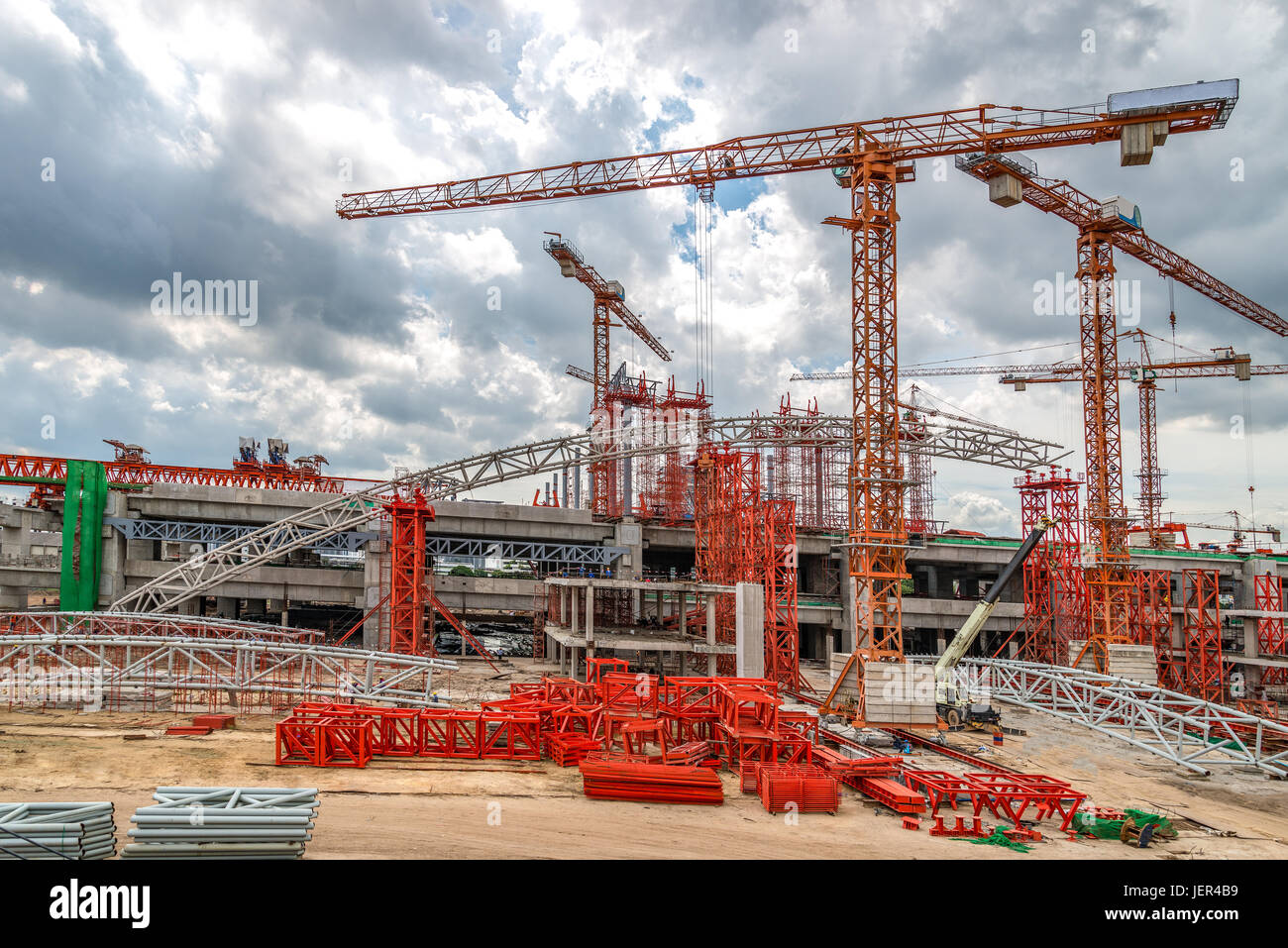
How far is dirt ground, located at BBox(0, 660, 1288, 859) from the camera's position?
15.1 meters

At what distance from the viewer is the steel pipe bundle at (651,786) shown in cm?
1850

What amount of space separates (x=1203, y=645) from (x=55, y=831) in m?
49.4

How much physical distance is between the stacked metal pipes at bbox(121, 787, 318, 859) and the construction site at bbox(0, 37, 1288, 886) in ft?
0.20

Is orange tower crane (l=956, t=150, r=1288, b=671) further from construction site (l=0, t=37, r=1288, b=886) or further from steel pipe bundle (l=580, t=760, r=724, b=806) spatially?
steel pipe bundle (l=580, t=760, r=724, b=806)

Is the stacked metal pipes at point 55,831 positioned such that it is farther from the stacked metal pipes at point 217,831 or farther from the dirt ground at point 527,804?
the dirt ground at point 527,804

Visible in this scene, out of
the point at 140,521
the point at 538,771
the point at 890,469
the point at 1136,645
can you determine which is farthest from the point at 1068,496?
the point at 140,521

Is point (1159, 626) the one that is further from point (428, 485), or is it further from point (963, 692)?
point (428, 485)

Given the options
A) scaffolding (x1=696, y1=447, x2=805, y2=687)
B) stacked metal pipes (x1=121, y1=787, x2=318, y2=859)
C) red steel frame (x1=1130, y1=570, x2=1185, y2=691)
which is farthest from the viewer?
red steel frame (x1=1130, y1=570, x2=1185, y2=691)

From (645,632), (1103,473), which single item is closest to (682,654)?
(645,632)

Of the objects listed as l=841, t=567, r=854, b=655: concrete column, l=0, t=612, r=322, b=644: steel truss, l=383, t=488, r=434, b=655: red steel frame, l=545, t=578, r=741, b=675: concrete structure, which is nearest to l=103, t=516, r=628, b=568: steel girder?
l=545, t=578, r=741, b=675: concrete structure
